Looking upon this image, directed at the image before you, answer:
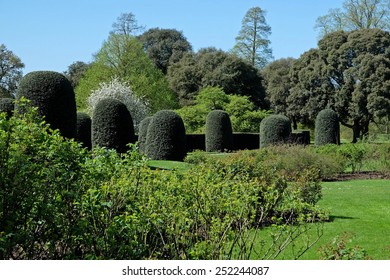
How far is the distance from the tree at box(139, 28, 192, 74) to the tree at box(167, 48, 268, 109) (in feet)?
5.15

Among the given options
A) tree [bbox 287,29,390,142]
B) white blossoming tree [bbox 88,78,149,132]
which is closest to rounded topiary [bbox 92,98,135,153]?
white blossoming tree [bbox 88,78,149,132]

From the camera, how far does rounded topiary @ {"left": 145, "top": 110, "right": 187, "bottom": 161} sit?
19141mm

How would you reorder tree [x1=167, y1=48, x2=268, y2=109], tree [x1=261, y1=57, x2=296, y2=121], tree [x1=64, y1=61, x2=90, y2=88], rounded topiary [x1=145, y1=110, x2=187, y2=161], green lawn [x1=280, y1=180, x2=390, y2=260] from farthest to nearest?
tree [x1=261, y1=57, x2=296, y2=121] < tree [x1=167, y1=48, x2=268, y2=109] < tree [x1=64, y1=61, x2=90, y2=88] < rounded topiary [x1=145, y1=110, x2=187, y2=161] < green lawn [x1=280, y1=180, x2=390, y2=260]

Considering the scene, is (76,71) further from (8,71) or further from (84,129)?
(8,71)

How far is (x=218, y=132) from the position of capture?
2605 centimetres

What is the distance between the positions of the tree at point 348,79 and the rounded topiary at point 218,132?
8.96m

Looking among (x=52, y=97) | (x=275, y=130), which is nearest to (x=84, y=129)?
(x=52, y=97)

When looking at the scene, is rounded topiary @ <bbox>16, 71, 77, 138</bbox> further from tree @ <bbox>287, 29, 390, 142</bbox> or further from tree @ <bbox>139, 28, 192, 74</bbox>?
tree @ <bbox>287, 29, 390, 142</bbox>

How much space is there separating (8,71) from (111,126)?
12.6ft

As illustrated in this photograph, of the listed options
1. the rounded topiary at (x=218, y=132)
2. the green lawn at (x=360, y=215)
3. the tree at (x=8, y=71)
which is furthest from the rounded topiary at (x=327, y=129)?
the tree at (x=8, y=71)

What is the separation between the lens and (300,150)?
14.5m

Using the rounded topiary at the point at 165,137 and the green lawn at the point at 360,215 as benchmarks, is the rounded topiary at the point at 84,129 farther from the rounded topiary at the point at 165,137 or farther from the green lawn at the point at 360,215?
the green lawn at the point at 360,215

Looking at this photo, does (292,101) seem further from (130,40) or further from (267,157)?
(267,157)
